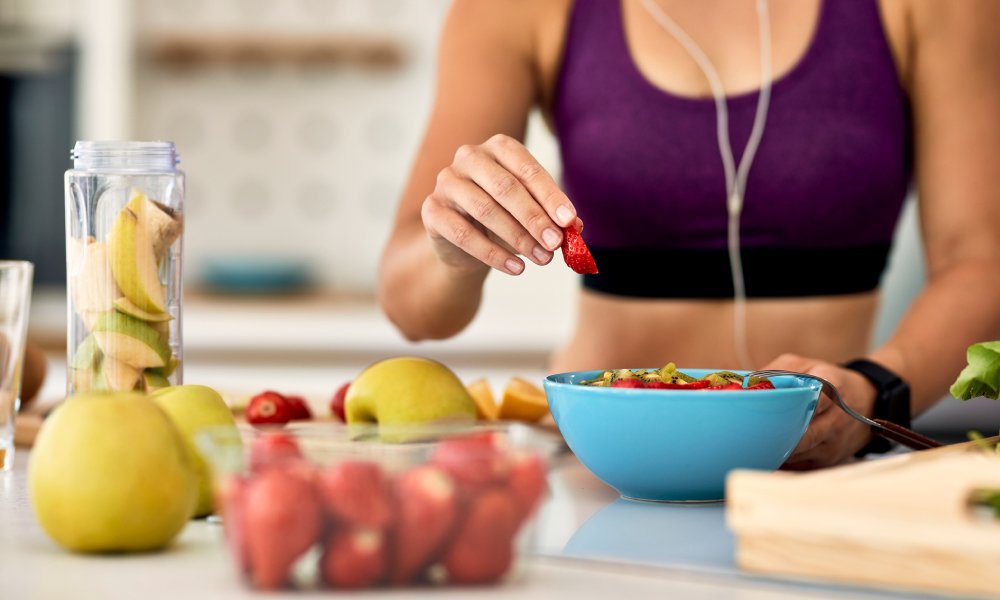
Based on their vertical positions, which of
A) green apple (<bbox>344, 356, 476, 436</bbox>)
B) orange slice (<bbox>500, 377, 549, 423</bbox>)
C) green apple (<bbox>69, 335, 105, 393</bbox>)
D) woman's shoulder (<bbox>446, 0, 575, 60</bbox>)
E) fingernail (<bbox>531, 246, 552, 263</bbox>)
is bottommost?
orange slice (<bbox>500, 377, 549, 423</bbox>)

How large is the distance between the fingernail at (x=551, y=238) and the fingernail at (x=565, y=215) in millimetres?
10

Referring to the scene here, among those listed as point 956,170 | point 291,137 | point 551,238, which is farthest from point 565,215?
point 291,137

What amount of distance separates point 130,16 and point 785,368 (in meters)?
2.70

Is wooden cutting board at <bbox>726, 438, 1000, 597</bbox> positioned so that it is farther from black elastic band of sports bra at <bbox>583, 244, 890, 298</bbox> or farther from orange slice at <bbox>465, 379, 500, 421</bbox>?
black elastic band of sports bra at <bbox>583, 244, 890, 298</bbox>

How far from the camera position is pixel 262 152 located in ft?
11.7

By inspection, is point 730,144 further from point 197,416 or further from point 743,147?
point 197,416

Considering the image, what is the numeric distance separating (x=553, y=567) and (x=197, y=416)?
0.27 m

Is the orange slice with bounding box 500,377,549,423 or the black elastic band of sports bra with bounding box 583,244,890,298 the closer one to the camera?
the orange slice with bounding box 500,377,549,423

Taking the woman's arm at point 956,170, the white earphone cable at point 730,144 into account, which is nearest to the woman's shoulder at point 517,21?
the white earphone cable at point 730,144

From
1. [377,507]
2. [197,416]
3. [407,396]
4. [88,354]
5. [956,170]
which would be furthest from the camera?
[956,170]

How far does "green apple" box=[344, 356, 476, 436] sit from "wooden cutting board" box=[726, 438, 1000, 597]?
397 mm

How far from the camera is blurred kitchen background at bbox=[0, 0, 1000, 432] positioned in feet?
9.77

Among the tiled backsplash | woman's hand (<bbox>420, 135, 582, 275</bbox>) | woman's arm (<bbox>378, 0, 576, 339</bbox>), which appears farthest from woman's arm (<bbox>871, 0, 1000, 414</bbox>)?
the tiled backsplash

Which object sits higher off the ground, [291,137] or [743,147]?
[291,137]
